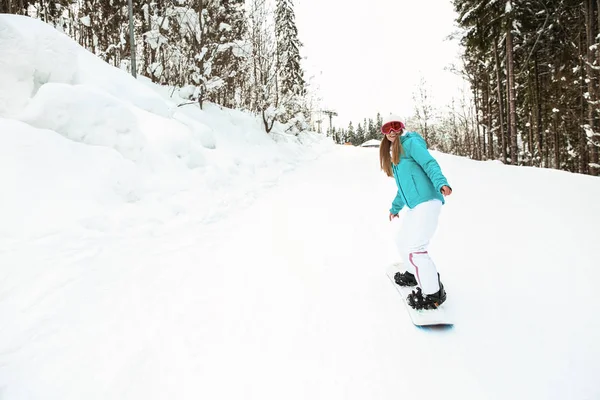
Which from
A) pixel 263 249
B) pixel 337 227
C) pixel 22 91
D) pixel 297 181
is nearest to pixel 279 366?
pixel 263 249

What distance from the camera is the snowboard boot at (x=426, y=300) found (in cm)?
244

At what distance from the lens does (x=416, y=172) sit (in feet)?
8.55

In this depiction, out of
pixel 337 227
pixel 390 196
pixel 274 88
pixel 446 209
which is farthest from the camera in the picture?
pixel 274 88

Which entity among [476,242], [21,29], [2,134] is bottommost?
[476,242]

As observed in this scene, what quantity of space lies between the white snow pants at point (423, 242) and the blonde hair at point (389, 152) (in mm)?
484

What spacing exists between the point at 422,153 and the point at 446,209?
127 inches

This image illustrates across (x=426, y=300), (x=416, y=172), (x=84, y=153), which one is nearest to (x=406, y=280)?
(x=426, y=300)

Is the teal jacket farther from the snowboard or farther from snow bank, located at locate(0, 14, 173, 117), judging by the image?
snow bank, located at locate(0, 14, 173, 117)

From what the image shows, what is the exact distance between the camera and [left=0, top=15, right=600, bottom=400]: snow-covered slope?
185cm

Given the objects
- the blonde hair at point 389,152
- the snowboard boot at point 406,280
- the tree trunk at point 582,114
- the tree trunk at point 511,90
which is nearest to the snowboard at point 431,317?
the snowboard boot at point 406,280

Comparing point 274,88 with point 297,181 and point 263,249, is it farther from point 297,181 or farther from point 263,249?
point 263,249

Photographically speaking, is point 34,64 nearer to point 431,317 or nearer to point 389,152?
point 389,152

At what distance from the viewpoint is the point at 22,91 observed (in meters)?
4.79

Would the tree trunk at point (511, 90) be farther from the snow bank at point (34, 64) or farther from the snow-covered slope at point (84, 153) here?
the snow bank at point (34, 64)
